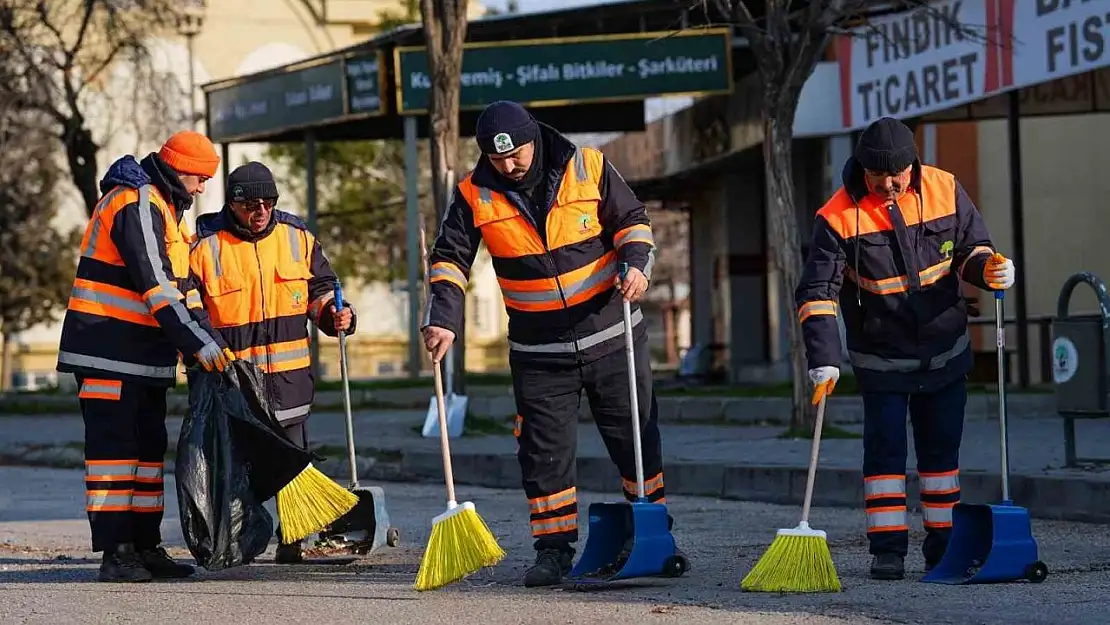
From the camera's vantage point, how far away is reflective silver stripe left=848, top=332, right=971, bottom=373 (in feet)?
25.8

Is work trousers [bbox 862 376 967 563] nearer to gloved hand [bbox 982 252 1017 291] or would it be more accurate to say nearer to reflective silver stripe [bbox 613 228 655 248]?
gloved hand [bbox 982 252 1017 291]

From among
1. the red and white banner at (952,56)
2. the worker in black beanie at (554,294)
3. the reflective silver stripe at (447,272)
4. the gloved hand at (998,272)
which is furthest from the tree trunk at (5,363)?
the gloved hand at (998,272)

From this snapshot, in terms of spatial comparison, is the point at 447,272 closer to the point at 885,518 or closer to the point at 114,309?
the point at 114,309

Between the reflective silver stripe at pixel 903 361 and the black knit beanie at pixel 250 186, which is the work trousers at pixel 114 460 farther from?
the reflective silver stripe at pixel 903 361

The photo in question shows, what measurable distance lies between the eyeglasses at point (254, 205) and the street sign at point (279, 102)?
14374mm

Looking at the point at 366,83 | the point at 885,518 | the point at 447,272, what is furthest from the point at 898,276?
the point at 366,83

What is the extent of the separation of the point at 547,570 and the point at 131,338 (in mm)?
2161

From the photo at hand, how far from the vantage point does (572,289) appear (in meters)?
7.86

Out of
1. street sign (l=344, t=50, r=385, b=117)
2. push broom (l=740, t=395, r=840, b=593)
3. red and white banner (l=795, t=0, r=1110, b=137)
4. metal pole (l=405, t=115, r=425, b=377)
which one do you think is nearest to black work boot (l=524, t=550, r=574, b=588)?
push broom (l=740, t=395, r=840, b=593)

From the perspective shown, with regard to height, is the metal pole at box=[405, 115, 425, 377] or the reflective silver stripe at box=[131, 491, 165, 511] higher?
the metal pole at box=[405, 115, 425, 377]

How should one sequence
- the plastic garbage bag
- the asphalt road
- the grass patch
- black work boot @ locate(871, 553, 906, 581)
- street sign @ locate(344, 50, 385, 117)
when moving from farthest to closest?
street sign @ locate(344, 50, 385, 117)
the grass patch
the plastic garbage bag
black work boot @ locate(871, 553, 906, 581)
the asphalt road

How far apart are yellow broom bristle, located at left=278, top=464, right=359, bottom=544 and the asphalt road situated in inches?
7.7

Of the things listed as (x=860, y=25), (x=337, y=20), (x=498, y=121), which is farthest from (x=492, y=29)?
(x=337, y=20)

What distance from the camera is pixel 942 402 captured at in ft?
26.1
